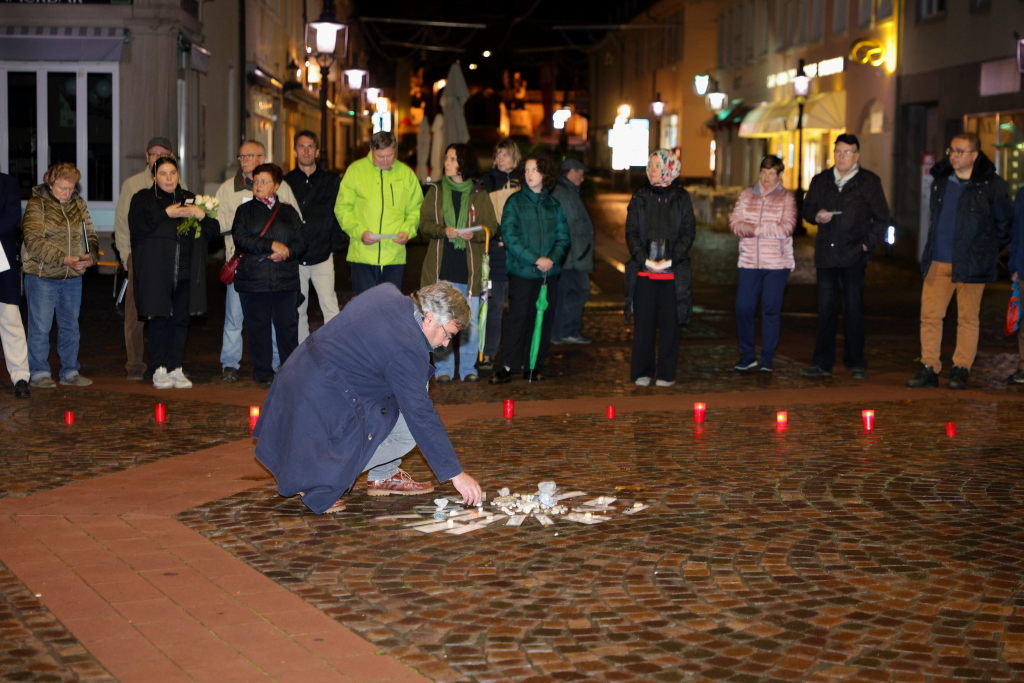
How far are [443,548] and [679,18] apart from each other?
56666mm

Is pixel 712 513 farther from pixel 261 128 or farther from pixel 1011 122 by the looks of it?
pixel 261 128

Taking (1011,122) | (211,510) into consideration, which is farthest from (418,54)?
(211,510)

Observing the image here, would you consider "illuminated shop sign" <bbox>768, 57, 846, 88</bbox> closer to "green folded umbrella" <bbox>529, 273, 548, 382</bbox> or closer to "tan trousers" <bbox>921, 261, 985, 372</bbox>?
"tan trousers" <bbox>921, 261, 985, 372</bbox>

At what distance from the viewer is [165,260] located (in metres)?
12.0

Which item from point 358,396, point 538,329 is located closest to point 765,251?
point 538,329

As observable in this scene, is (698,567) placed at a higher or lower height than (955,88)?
lower

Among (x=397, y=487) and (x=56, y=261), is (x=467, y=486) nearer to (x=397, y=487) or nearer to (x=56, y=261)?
(x=397, y=487)

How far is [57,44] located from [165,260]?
14429 mm

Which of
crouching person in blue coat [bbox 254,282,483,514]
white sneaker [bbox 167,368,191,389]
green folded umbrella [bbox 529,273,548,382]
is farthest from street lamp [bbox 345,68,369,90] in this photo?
crouching person in blue coat [bbox 254,282,483,514]

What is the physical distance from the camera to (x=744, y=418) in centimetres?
1116

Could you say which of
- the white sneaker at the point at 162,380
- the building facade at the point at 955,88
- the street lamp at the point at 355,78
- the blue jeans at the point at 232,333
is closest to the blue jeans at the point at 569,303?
the blue jeans at the point at 232,333

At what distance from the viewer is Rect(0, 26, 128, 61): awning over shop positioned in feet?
81.1

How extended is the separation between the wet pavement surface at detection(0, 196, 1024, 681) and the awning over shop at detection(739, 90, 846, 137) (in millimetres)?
25428

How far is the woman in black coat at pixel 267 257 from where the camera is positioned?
39.4 ft
